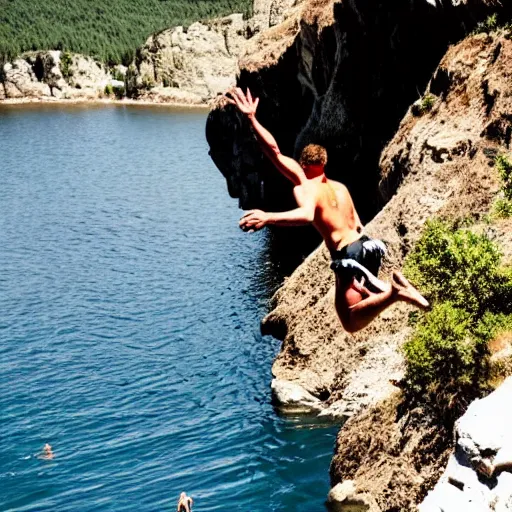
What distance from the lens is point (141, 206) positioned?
219 ft

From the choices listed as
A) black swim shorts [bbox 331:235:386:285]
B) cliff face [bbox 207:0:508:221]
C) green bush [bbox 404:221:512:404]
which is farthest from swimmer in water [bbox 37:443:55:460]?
cliff face [bbox 207:0:508:221]

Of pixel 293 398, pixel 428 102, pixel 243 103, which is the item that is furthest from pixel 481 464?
pixel 428 102

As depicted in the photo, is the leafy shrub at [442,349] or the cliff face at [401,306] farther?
the cliff face at [401,306]

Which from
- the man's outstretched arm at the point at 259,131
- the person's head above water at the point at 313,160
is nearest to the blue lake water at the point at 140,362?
the person's head above water at the point at 313,160

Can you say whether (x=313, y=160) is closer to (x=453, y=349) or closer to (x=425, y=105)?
(x=453, y=349)

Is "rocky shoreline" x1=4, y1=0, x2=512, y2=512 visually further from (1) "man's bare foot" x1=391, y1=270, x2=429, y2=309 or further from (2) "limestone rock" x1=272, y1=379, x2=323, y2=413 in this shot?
(1) "man's bare foot" x1=391, y1=270, x2=429, y2=309

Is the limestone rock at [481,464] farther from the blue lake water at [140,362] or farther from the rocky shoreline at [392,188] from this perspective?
the blue lake water at [140,362]

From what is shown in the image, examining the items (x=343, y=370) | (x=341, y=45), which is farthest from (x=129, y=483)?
(x=341, y=45)

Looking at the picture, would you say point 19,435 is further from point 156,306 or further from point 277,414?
point 156,306

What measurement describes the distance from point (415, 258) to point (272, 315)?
1406 cm

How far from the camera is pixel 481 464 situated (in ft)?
46.3

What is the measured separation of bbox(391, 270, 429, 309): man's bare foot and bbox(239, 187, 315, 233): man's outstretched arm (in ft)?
5.96

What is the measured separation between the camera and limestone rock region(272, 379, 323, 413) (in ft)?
93.4

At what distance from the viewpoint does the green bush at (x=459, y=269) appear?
1881 cm
